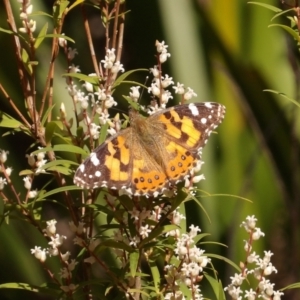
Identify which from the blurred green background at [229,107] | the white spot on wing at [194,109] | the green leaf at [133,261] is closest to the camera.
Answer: the green leaf at [133,261]

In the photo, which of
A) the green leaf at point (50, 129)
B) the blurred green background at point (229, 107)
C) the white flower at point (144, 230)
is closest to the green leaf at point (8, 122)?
the green leaf at point (50, 129)

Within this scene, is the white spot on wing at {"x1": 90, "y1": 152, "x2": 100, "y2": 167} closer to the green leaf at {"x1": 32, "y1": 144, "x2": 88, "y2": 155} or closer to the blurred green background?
the green leaf at {"x1": 32, "y1": 144, "x2": 88, "y2": 155}

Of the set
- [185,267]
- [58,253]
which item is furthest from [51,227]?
[185,267]

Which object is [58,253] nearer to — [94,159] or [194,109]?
[94,159]

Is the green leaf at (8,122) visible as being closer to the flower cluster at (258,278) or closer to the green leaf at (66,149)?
the green leaf at (66,149)

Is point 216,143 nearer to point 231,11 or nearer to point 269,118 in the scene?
point 269,118

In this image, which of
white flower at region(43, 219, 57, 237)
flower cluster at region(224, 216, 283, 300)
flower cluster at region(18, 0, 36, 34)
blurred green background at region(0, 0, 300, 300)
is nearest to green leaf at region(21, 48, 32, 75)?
flower cluster at region(18, 0, 36, 34)

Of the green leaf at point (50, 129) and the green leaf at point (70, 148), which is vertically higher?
the green leaf at point (50, 129)

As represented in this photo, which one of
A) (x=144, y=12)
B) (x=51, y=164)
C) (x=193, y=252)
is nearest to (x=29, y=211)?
(x=51, y=164)
